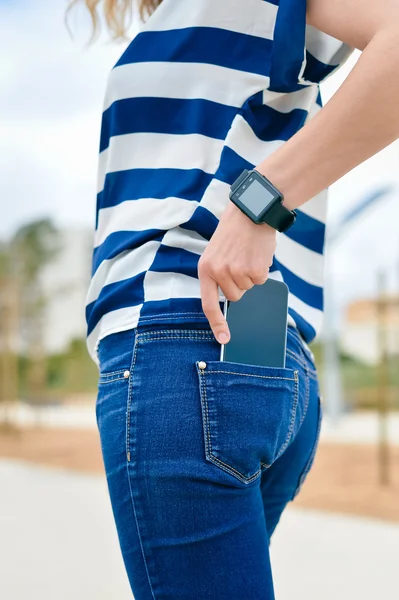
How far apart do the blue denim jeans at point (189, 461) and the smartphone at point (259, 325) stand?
16 millimetres

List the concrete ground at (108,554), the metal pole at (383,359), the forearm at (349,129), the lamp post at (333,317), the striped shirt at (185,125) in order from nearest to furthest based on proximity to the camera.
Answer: the forearm at (349,129) < the striped shirt at (185,125) < the concrete ground at (108,554) < the metal pole at (383,359) < the lamp post at (333,317)

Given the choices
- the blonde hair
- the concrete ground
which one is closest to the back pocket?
the blonde hair

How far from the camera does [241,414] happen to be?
2.20ft

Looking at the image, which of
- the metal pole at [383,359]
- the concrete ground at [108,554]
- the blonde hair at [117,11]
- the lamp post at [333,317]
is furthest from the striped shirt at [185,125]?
the lamp post at [333,317]

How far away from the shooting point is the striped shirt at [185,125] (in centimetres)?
71

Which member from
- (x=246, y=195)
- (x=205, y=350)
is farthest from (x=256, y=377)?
(x=246, y=195)

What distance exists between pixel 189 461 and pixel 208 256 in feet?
0.61

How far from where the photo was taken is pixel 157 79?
759 mm

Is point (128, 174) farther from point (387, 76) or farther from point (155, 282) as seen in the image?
point (387, 76)

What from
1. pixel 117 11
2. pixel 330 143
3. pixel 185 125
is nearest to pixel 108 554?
pixel 117 11

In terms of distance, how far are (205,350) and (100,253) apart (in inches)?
7.4

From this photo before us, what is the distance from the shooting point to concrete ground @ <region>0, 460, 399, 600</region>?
3.34m

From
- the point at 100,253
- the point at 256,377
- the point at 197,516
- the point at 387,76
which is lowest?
the point at 197,516

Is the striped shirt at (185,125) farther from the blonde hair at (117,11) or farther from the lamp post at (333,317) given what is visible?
the lamp post at (333,317)
